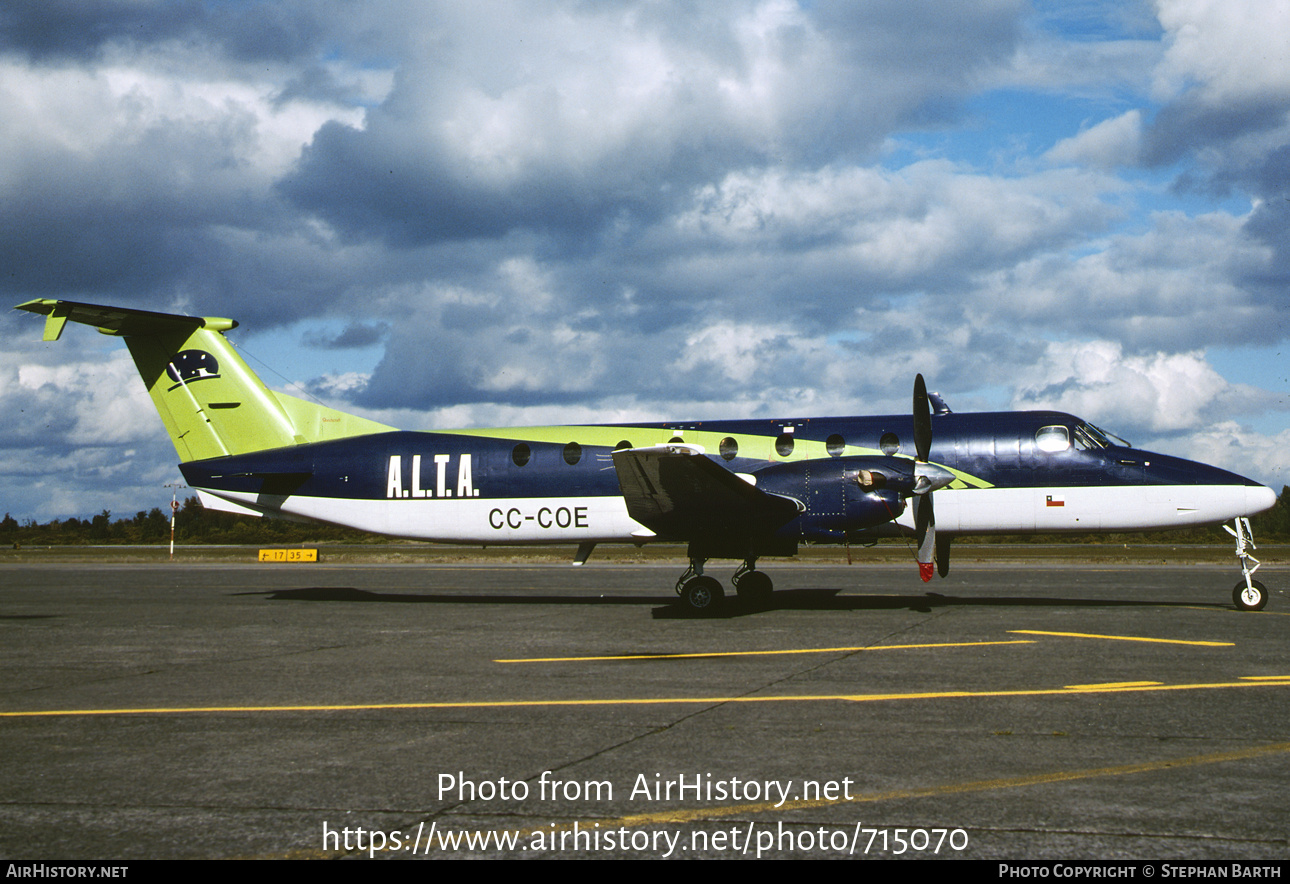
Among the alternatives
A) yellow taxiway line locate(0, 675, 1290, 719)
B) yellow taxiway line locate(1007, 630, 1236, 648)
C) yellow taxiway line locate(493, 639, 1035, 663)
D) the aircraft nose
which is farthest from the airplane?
yellow taxiway line locate(0, 675, 1290, 719)

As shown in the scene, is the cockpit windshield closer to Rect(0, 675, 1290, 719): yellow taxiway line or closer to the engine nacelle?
the engine nacelle

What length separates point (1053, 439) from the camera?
17500mm

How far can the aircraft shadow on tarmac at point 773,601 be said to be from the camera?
17.4 metres

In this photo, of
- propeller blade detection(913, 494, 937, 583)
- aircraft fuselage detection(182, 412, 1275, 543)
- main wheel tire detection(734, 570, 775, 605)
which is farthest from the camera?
main wheel tire detection(734, 570, 775, 605)

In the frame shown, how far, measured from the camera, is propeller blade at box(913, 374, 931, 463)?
16516 mm

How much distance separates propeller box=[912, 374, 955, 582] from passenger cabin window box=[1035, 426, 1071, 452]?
1.85 metres

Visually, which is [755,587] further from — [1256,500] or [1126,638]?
[1256,500]

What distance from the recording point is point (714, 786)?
226 inches

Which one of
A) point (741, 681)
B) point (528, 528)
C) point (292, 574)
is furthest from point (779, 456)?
point (292, 574)

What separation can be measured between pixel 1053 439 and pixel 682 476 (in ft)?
23.4

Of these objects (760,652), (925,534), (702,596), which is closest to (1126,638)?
(925,534)

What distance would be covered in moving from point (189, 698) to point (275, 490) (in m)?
12.3

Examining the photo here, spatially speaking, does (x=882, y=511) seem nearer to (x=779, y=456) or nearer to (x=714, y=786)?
(x=779, y=456)

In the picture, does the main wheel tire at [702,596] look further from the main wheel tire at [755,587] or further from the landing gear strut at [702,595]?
the main wheel tire at [755,587]
